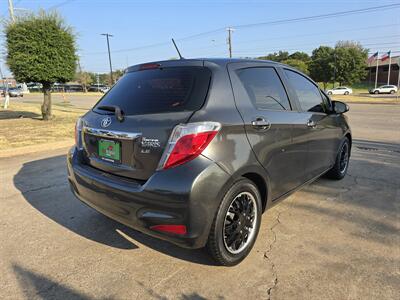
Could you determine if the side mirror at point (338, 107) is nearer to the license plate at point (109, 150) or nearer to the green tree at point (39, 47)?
the license plate at point (109, 150)

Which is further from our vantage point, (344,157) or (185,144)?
(344,157)

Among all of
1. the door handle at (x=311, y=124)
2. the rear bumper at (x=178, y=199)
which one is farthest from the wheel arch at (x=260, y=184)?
the door handle at (x=311, y=124)

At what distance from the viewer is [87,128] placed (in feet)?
10.1

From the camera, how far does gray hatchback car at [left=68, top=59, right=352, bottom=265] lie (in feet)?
7.79

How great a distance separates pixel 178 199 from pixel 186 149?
1.20 ft

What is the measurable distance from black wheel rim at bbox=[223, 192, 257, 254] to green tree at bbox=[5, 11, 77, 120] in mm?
11559

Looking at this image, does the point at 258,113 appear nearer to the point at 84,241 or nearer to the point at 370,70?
the point at 84,241

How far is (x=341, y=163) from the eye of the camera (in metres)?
5.04

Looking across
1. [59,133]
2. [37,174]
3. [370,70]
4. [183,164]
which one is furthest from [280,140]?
[370,70]

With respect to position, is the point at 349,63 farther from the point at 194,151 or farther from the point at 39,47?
the point at 194,151

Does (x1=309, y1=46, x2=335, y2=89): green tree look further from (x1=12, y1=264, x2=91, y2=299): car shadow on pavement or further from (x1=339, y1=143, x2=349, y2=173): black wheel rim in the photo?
(x1=12, y1=264, x2=91, y2=299): car shadow on pavement

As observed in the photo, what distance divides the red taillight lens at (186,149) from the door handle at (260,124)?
653 millimetres

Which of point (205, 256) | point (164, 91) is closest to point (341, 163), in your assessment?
point (205, 256)

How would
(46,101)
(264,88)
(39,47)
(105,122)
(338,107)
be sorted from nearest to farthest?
(105,122) < (264,88) < (338,107) < (39,47) < (46,101)
